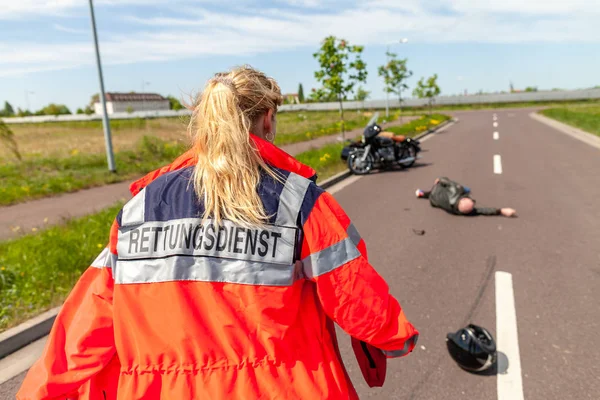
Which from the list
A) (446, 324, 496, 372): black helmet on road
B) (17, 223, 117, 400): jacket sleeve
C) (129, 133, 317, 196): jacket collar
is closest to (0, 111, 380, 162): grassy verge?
(129, 133, 317, 196): jacket collar

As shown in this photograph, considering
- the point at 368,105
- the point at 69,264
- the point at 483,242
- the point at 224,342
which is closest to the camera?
the point at 224,342

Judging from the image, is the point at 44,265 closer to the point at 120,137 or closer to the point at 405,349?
the point at 405,349

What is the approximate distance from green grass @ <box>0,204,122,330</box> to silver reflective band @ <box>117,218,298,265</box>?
3.37 meters

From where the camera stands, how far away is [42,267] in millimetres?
4945

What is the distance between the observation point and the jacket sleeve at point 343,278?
134 cm

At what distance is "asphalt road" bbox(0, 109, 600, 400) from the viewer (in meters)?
3.20

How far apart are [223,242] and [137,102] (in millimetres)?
137101

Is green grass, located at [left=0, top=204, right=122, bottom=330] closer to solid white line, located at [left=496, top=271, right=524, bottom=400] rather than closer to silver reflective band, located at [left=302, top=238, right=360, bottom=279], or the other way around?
silver reflective band, located at [left=302, top=238, right=360, bottom=279]

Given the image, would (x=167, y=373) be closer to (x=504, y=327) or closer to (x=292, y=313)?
(x=292, y=313)

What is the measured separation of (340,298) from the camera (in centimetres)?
135

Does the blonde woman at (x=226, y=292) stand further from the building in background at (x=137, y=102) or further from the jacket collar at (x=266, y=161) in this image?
the building in background at (x=137, y=102)

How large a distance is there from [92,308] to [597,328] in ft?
12.8

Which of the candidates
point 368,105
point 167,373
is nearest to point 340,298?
point 167,373

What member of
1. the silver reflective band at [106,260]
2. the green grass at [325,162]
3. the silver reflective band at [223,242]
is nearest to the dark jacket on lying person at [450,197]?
the green grass at [325,162]
